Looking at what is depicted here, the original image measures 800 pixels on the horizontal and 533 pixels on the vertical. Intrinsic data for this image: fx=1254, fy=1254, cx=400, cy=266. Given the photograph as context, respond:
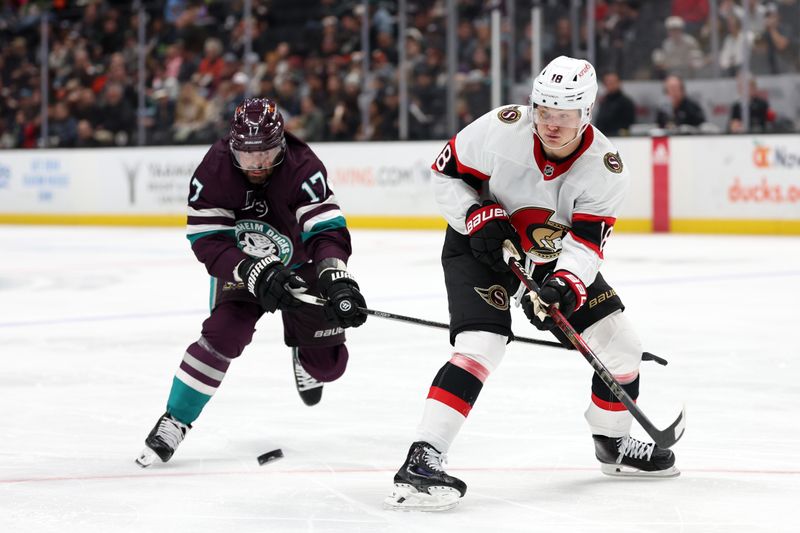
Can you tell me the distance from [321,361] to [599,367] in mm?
1179

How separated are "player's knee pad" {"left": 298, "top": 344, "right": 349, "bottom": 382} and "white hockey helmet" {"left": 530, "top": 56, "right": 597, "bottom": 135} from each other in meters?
1.24

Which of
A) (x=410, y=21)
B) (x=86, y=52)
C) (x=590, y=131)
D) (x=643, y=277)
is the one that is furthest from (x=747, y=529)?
(x=86, y=52)

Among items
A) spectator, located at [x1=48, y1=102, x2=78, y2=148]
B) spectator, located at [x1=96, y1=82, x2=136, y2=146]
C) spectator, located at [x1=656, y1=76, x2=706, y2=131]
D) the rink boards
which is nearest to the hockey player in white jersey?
the rink boards

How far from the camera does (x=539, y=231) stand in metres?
3.06

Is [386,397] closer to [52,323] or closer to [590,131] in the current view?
[590,131]

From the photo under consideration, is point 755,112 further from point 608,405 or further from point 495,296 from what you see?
point 495,296

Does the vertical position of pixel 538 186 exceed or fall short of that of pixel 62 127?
it exceeds it

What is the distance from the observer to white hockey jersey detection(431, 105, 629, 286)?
9.64 ft

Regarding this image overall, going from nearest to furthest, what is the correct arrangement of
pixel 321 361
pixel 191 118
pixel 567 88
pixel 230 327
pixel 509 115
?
pixel 567 88 < pixel 509 115 < pixel 230 327 < pixel 321 361 < pixel 191 118

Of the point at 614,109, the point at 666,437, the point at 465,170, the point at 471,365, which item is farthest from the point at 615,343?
the point at 614,109

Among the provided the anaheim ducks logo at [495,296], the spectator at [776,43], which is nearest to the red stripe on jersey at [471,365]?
the anaheim ducks logo at [495,296]

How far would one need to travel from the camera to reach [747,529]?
2.56m

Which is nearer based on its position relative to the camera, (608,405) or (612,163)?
(612,163)

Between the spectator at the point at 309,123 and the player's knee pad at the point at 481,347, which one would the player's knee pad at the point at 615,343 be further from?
the spectator at the point at 309,123
